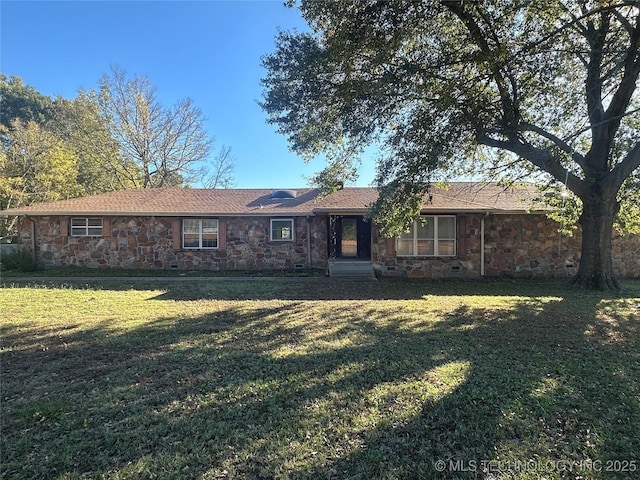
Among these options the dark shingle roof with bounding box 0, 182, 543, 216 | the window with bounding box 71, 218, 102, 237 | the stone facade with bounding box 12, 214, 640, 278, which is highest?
the dark shingle roof with bounding box 0, 182, 543, 216

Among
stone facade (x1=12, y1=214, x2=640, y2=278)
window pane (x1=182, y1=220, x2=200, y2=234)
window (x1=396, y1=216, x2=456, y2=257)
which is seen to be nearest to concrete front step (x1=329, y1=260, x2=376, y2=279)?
stone facade (x1=12, y1=214, x2=640, y2=278)

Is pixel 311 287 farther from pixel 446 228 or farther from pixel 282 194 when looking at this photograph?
pixel 282 194

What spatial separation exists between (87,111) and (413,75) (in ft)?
86.8

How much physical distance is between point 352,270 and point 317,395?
366 inches

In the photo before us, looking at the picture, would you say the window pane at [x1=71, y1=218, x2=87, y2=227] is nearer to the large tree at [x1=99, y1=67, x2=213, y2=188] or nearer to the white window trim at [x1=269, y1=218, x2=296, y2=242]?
the white window trim at [x1=269, y1=218, x2=296, y2=242]

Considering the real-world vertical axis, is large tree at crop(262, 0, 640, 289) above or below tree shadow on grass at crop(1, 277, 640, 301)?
above

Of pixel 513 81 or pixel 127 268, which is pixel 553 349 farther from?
pixel 127 268

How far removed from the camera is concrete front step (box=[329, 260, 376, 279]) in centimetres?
1242

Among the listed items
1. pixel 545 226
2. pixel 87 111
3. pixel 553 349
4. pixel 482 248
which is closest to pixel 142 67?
pixel 87 111

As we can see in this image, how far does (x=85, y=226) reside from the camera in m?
13.7

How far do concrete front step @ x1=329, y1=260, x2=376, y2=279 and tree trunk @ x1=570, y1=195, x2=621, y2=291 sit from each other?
629cm

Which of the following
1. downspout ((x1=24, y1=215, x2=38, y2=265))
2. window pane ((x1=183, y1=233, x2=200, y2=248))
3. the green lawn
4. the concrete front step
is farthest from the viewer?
window pane ((x1=183, y1=233, x2=200, y2=248))

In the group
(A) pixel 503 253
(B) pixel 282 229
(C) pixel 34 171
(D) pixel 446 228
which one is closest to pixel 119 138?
(C) pixel 34 171

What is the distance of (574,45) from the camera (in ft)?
28.5
